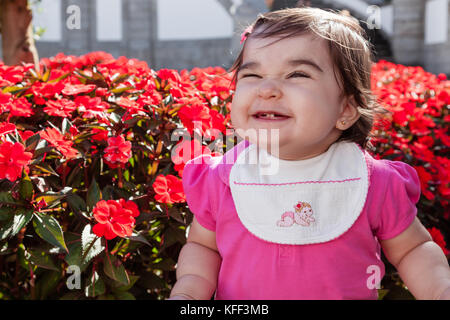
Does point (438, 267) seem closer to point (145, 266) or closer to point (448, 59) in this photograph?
point (145, 266)

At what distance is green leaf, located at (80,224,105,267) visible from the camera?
1414 mm

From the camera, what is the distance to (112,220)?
1355 millimetres

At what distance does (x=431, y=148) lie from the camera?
2.39 m

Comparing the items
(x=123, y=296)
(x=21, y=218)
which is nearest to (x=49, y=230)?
(x=21, y=218)

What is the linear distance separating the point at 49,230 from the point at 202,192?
1.37 ft

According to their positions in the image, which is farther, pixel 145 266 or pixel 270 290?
pixel 145 266

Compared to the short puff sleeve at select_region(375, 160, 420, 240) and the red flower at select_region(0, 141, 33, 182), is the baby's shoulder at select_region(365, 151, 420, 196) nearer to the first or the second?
the short puff sleeve at select_region(375, 160, 420, 240)

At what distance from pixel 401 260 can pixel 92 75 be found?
4.74 feet

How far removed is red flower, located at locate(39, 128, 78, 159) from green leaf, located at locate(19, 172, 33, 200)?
0.38 feet

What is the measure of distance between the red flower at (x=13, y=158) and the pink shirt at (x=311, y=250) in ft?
1.44

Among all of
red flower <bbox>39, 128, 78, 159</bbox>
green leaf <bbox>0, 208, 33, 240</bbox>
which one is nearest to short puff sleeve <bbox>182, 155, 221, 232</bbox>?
red flower <bbox>39, 128, 78, 159</bbox>

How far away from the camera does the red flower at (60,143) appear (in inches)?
57.7

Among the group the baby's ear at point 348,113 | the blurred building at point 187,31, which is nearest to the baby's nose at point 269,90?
the baby's ear at point 348,113
